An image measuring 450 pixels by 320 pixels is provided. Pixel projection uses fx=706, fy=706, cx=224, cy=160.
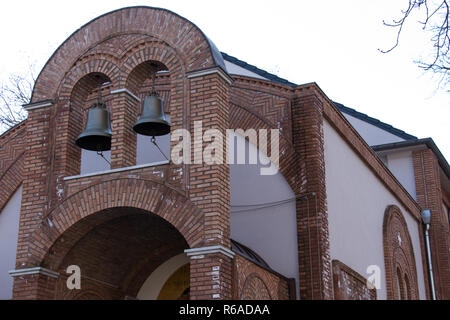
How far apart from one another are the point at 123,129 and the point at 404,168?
12422 mm

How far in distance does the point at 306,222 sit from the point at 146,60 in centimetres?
403

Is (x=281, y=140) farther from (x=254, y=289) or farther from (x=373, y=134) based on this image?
(x=373, y=134)

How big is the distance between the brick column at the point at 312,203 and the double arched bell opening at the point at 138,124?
10.2 feet

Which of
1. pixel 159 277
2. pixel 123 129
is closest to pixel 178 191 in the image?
pixel 123 129

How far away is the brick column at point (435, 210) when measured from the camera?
19.5 m

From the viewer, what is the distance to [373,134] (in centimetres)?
→ 2202

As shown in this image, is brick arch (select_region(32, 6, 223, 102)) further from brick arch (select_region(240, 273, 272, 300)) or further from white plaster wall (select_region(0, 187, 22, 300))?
white plaster wall (select_region(0, 187, 22, 300))

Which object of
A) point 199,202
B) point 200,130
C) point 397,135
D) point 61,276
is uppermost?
point 397,135

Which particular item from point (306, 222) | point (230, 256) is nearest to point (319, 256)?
point (306, 222)

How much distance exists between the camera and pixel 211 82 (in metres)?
10.3

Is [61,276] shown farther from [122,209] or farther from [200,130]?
[200,130]

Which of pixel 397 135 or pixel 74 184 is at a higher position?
pixel 397 135

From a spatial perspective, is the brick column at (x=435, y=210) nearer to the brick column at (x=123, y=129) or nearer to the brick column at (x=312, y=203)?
the brick column at (x=312, y=203)

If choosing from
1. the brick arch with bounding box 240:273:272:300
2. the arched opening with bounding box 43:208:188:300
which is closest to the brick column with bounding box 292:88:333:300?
the brick arch with bounding box 240:273:272:300
